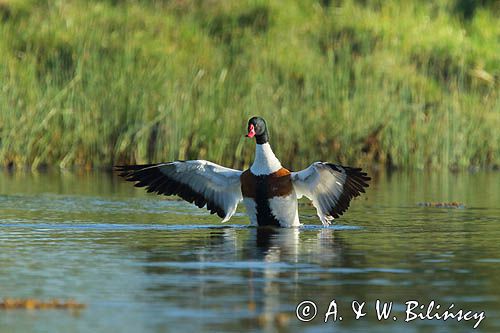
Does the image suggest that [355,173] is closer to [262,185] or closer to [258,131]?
[262,185]

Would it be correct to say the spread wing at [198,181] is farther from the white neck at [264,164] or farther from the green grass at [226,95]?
the green grass at [226,95]

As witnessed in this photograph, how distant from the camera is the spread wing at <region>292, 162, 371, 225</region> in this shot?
1428 centimetres

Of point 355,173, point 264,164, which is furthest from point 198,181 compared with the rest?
point 355,173

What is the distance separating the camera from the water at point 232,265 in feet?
27.5

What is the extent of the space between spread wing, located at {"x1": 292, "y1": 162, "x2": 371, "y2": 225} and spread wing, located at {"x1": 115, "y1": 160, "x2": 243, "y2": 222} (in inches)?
30.4

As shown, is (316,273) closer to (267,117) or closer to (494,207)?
(494,207)

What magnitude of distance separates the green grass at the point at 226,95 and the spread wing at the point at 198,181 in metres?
8.34

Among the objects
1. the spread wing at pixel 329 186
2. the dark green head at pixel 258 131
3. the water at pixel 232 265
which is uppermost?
the dark green head at pixel 258 131

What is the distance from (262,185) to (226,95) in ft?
35.6

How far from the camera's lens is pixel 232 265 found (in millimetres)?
10891

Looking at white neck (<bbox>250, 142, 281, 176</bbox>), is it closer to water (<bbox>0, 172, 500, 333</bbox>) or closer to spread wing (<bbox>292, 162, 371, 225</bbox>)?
spread wing (<bbox>292, 162, 371, 225</bbox>)

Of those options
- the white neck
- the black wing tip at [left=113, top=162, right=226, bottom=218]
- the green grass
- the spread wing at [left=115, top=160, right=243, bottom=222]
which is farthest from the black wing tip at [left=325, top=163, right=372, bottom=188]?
the green grass

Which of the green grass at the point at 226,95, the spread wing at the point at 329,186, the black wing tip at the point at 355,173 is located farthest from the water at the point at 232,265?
the green grass at the point at 226,95

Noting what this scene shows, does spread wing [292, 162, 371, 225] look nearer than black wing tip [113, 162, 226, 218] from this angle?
Yes
